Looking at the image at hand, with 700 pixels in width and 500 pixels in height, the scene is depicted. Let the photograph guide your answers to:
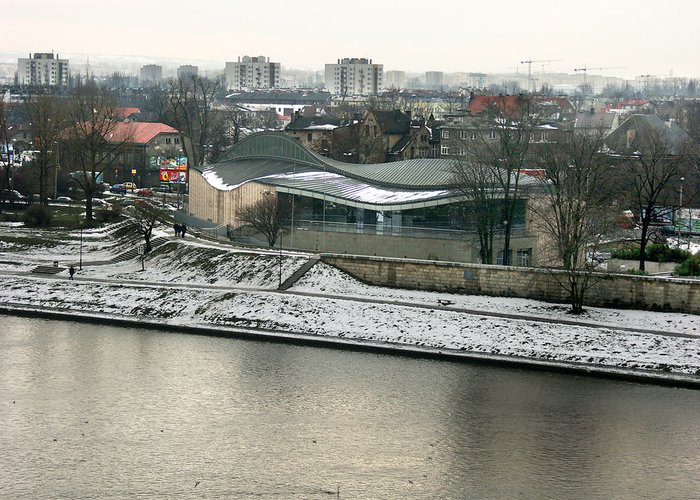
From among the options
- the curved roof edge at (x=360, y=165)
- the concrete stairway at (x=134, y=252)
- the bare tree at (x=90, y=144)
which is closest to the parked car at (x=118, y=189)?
the bare tree at (x=90, y=144)

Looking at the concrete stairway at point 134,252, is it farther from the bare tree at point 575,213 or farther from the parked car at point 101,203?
the bare tree at point 575,213

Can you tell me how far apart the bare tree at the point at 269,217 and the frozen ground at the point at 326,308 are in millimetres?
2029

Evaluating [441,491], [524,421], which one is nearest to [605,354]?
[524,421]

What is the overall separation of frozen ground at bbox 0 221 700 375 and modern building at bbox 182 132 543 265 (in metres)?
3.29

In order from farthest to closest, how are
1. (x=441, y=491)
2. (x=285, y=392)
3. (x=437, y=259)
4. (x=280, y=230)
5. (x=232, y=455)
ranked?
1. (x=280, y=230)
2. (x=437, y=259)
3. (x=285, y=392)
4. (x=232, y=455)
5. (x=441, y=491)

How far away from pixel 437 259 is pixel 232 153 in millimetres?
29470

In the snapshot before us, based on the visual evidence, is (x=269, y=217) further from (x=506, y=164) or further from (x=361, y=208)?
(x=506, y=164)

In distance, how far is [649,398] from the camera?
93.3 ft

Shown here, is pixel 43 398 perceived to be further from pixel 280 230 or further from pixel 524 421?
pixel 280 230

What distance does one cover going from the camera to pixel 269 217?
47.2 metres

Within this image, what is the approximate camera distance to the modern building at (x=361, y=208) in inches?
1688

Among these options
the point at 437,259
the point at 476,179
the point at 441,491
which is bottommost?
the point at 441,491

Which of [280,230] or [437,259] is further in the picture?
[280,230]

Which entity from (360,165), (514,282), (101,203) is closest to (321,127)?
(101,203)
